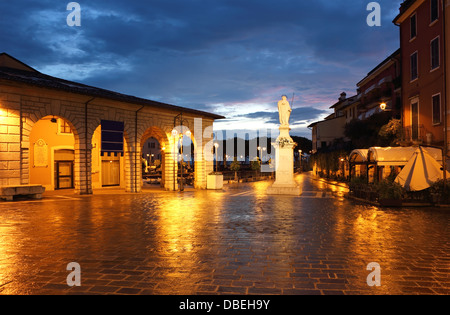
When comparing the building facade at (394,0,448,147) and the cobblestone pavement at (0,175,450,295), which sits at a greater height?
the building facade at (394,0,448,147)

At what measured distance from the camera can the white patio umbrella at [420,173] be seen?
647 inches

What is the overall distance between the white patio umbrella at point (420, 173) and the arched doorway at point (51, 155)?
62.8ft

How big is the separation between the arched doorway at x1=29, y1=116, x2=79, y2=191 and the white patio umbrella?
19.1 m

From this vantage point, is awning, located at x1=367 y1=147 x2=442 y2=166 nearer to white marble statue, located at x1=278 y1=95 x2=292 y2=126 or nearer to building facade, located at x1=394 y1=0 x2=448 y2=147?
building facade, located at x1=394 y1=0 x2=448 y2=147

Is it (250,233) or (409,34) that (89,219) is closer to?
(250,233)

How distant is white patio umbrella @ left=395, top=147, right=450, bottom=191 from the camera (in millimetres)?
16422

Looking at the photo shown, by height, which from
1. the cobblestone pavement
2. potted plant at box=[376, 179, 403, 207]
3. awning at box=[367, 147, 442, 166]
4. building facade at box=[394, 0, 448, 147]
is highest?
building facade at box=[394, 0, 448, 147]

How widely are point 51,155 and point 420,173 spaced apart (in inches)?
889

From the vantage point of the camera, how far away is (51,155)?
82.2ft

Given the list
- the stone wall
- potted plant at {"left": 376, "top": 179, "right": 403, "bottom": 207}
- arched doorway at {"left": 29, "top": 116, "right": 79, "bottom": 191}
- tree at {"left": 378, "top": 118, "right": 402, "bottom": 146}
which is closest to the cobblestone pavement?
potted plant at {"left": 376, "top": 179, "right": 403, "bottom": 207}

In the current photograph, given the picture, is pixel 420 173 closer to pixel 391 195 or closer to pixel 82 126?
pixel 391 195

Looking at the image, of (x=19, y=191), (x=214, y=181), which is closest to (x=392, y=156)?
(x=214, y=181)

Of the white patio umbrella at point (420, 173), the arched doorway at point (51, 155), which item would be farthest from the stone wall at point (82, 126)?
the white patio umbrella at point (420, 173)
